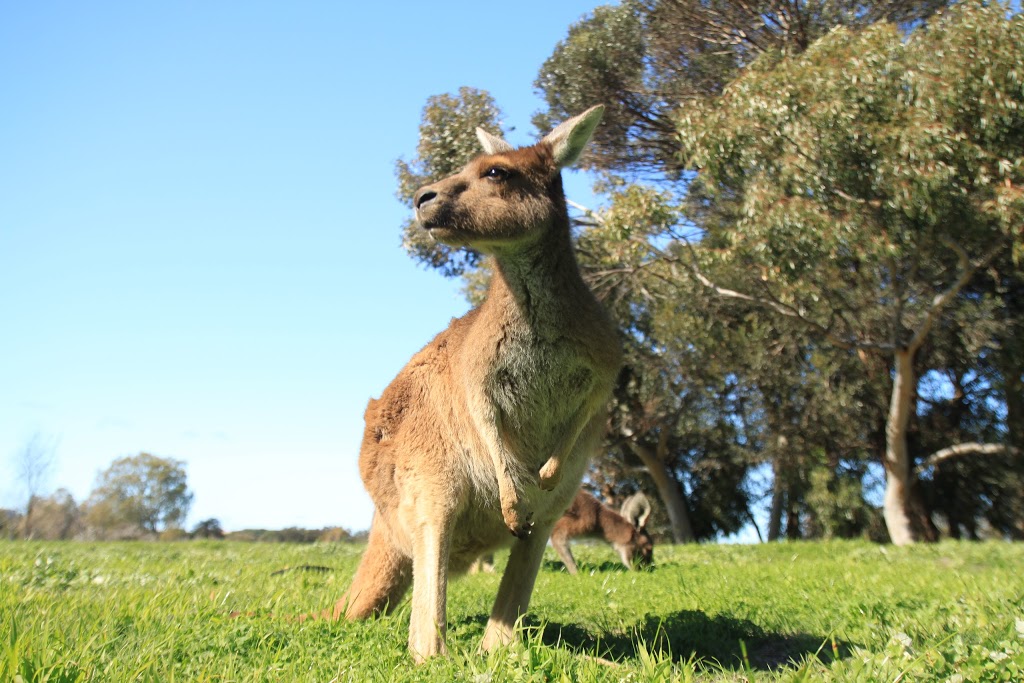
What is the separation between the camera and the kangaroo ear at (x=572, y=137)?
13.2 feet

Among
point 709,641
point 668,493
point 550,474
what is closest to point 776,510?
point 668,493

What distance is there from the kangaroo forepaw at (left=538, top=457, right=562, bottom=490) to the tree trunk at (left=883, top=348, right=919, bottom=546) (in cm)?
1354

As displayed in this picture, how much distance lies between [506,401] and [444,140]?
47.3 ft

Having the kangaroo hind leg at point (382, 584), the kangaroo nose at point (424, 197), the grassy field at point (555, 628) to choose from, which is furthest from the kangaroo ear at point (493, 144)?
the grassy field at point (555, 628)

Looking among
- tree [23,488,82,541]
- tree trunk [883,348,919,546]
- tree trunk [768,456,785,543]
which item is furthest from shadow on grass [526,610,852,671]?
tree [23,488,82,541]

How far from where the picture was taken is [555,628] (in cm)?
448

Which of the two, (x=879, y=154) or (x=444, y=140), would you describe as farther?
(x=444, y=140)

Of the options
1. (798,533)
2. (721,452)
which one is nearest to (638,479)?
(721,452)

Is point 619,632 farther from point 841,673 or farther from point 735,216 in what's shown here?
point 735,216

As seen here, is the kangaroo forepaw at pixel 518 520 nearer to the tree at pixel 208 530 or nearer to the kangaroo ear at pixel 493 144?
the kangaroo ear at pixel 493 144

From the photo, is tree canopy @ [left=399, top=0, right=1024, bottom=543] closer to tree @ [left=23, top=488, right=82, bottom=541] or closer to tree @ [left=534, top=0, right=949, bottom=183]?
tree @ [left=534, top=0, right=949, bottom=183]

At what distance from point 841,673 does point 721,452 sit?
2142cm

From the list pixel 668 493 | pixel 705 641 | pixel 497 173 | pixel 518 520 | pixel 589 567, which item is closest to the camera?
pixel 518 520

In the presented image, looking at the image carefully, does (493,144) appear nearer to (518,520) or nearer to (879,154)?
(518,520)
